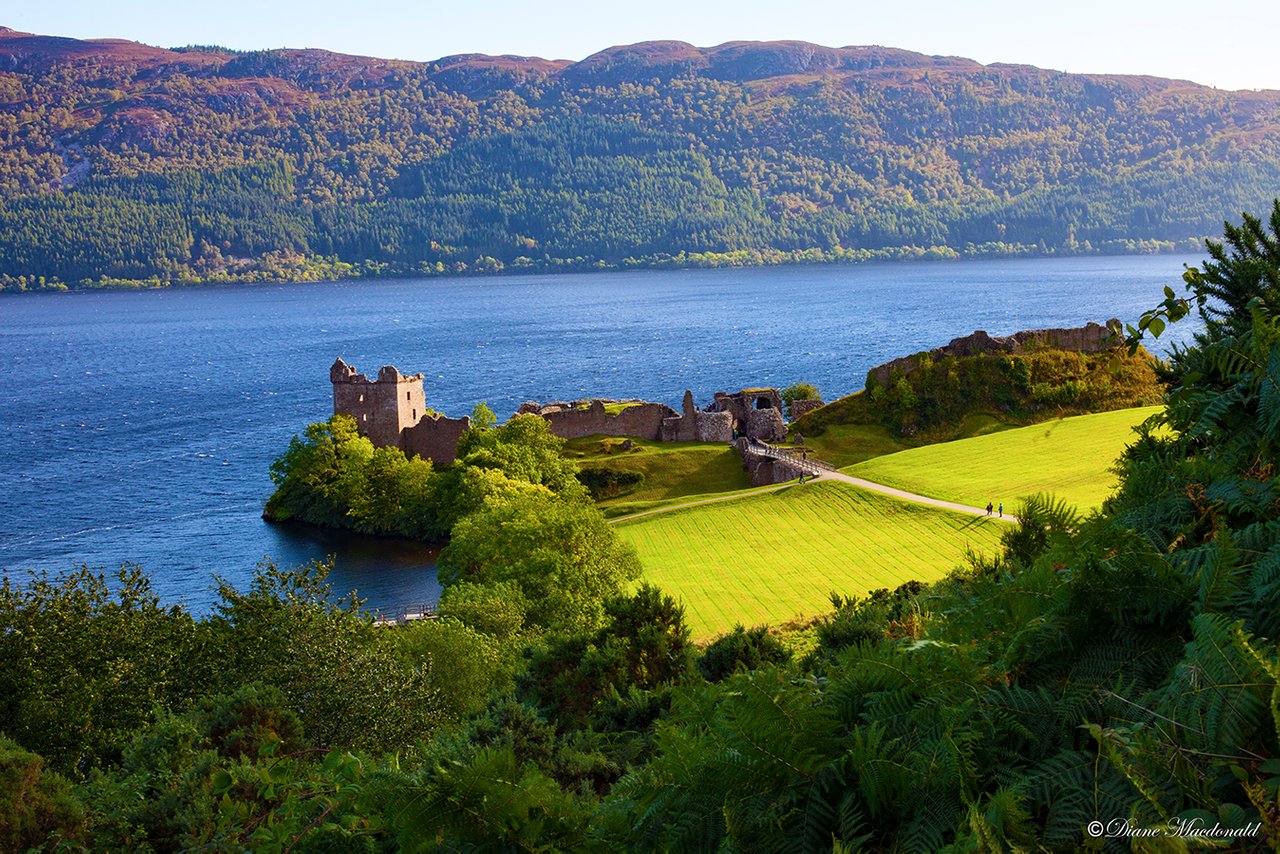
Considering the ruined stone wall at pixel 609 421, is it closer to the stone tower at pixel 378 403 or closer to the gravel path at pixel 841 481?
the stone tower at pixel 378 403

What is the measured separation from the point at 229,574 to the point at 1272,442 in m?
59.0

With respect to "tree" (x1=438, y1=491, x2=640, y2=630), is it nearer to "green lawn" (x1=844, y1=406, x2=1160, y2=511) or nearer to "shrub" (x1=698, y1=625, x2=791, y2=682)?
"green lawn" (x1=844, y1=406, x2=1160, y2=511)

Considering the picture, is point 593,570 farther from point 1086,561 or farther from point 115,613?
point 1086,561

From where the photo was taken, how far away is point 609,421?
240ft

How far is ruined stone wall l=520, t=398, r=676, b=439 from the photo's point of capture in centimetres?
7256

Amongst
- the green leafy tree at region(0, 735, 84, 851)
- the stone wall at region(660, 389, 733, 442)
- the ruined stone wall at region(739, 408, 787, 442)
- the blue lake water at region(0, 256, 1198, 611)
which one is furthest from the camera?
the stone wall at region(660, 389, 733, 442)

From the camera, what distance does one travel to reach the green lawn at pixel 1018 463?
50.2 metres

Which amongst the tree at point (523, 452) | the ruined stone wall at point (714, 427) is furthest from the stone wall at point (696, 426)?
the tree at point (523, 452)

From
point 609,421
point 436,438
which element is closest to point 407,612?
point 609,421

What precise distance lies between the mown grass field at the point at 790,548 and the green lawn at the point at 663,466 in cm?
543

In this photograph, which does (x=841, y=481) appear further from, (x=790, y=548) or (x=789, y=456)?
(x=790, y=548)

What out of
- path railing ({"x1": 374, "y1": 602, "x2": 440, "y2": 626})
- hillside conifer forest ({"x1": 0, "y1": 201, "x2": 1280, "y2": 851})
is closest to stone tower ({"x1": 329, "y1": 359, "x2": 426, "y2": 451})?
path railing ({"x1": 374, "y1": 602, "x2": 440, "y2": 626})

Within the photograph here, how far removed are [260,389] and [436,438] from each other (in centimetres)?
5789

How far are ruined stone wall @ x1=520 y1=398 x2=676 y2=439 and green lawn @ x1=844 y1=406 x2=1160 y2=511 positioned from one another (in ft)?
51.4
